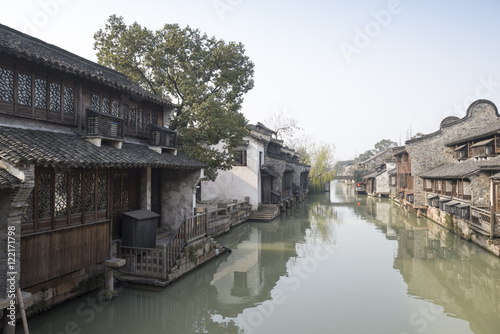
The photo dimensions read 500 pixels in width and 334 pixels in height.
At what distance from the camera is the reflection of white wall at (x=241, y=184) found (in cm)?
2430

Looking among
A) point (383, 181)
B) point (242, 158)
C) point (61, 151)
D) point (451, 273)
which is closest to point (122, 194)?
point (61, 151)

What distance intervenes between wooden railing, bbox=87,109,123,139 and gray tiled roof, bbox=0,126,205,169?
36 centimetres

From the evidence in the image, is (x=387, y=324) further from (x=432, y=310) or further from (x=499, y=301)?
(x=499, y=301)

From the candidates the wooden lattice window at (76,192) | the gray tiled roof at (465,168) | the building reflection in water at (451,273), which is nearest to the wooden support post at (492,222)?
the building reflection in water at (451,273)

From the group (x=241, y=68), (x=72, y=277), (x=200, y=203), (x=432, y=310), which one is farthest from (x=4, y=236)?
(x=200, y=203)

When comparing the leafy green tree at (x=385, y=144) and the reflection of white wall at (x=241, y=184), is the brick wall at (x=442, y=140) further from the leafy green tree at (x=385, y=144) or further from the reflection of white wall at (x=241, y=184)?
the leafy green tree at (x=385, y=144)

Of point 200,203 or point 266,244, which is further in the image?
point 200,203

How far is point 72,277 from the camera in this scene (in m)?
8.37

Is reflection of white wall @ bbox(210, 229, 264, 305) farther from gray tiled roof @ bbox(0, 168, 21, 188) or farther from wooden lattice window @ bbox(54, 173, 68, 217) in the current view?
gray tiled roof @ bbox(0, 168, 21, 188)

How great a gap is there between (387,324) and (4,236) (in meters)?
8.42

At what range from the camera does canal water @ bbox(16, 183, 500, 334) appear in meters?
7.71

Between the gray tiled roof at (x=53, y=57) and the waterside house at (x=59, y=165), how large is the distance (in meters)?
0.03

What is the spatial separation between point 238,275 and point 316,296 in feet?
10.3

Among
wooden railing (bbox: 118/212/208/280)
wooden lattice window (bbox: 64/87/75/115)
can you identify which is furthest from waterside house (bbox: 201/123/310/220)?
wooden lattice window (bbox: 64/87/75/115)
